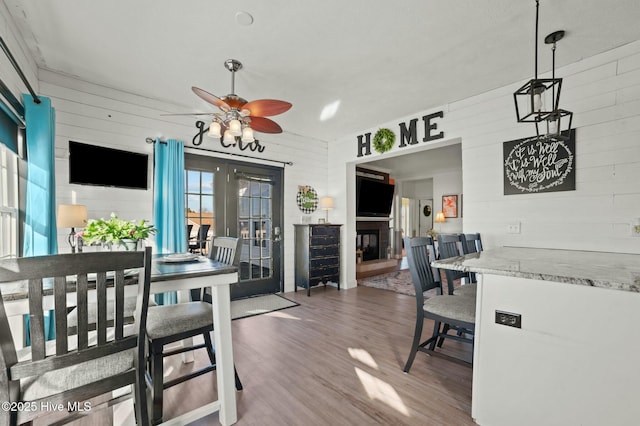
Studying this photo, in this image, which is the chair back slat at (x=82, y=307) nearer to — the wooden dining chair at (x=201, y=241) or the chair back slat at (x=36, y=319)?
the chair back slat at (x=36, y=319)

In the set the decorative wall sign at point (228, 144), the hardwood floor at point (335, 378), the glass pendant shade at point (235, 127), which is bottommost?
the hardwood floor at point (335, 378)

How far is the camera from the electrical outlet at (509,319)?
4.90 ft

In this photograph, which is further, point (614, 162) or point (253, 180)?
point (253, 180)

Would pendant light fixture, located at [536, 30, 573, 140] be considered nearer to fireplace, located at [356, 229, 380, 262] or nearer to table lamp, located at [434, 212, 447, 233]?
fireplace, located at [356, 229, 380, 262]

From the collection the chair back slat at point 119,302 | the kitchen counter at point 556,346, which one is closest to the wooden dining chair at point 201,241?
the chair back slat at point 119,302

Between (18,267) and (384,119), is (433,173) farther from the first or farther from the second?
(18,267)

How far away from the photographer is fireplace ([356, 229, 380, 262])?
664 centimetres

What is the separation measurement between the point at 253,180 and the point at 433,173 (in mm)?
5588

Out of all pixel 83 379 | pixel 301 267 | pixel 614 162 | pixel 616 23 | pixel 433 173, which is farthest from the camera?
pixel 433 173

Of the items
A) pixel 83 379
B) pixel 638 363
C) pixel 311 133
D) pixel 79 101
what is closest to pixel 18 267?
pixel 83 379

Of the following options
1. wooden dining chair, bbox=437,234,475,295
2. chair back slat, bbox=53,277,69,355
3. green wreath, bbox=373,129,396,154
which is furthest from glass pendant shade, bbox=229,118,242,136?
green wreath, bbox=373,129,396,154

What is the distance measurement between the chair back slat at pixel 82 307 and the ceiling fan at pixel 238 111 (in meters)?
1.64

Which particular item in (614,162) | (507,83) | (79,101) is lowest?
(614,162)

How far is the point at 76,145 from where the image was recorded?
3018 mm
